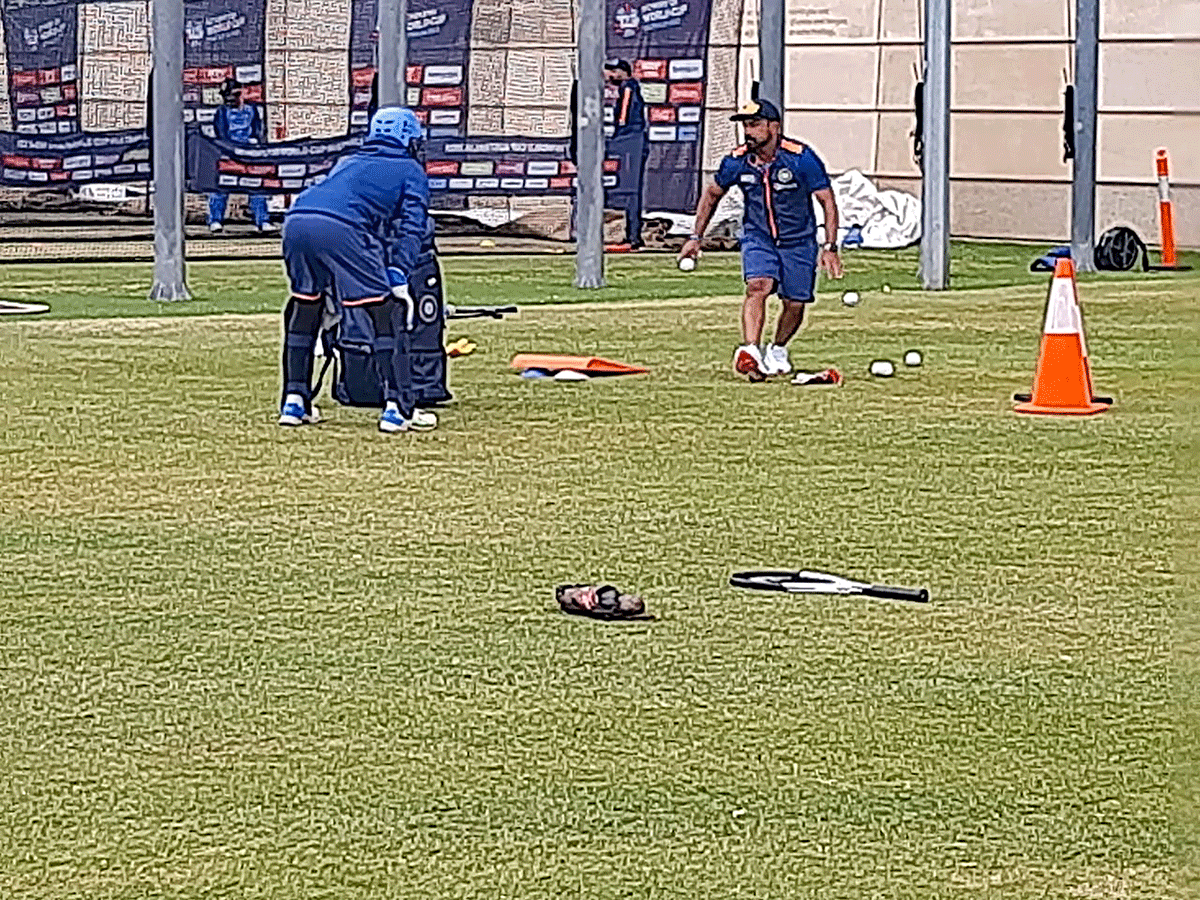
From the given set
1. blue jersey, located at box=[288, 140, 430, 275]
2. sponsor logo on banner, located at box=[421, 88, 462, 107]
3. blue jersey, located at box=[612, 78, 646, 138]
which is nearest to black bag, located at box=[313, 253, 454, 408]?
blue jersey, located at box=[288, 140, 430, 275]

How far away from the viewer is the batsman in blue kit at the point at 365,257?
14.2m

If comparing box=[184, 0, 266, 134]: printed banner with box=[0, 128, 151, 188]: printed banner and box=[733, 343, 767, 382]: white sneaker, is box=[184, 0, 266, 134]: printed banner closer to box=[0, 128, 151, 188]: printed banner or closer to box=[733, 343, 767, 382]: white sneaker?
box=[0, 128, 151, 188]: printed banner

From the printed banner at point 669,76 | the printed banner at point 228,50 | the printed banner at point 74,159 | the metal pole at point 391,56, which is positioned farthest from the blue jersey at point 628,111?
the printed banner at point 74,159

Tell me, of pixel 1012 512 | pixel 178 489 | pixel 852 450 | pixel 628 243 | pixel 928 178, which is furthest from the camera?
pixel 628 243

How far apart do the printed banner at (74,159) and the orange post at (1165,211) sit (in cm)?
1155

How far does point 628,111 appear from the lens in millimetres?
31188

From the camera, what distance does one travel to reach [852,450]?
44.1 ft

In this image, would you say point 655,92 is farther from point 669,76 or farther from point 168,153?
point 168,153

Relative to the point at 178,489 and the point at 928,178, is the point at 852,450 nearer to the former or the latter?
the point at 178,489

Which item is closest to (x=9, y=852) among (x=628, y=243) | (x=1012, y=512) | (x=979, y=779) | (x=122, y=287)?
(x=979, y=779)

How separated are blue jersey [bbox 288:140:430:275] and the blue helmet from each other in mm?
52

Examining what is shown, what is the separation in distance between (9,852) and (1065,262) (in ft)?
31.5

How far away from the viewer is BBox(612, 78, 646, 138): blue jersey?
102 ft

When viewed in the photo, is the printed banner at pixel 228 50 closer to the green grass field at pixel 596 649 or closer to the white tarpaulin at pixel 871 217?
the white tarpaulin at pixel 871 217
